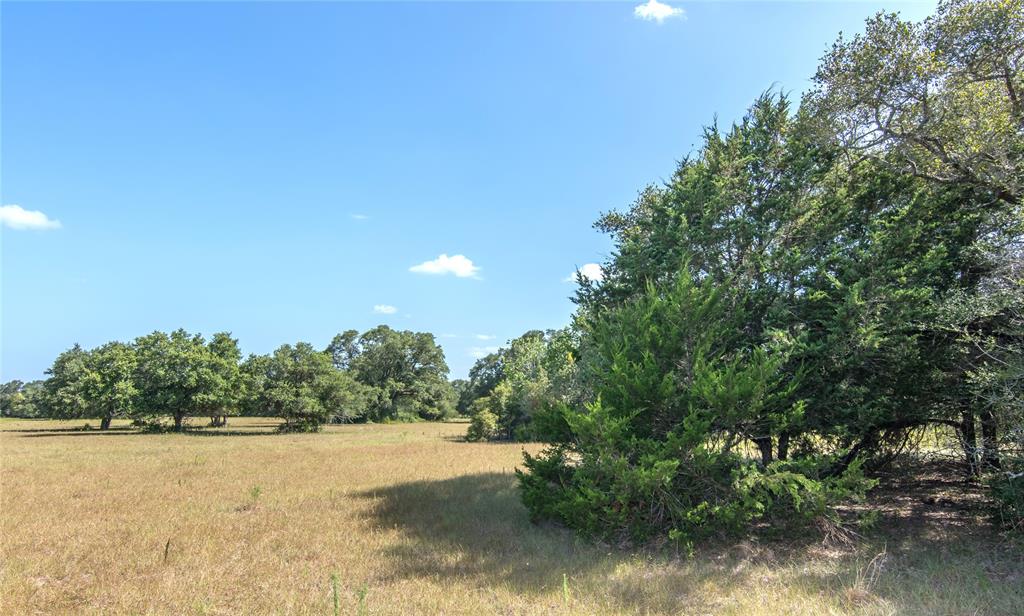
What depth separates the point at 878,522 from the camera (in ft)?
31.1

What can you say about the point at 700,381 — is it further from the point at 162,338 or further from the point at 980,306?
the point at 162,338

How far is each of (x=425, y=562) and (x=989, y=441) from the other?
34.7 ft

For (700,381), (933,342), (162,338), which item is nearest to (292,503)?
(700,381)

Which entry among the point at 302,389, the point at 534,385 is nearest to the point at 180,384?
the point at 302,389

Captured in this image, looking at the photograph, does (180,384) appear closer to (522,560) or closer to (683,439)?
(522,560)

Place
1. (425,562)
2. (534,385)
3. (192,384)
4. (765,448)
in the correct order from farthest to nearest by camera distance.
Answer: (192,384), (534,385), (765,448), (425,562)

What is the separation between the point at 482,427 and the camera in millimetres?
37094

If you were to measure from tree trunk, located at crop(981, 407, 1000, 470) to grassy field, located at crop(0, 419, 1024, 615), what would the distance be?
1.37 m

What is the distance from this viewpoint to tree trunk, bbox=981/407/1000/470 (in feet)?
24.6

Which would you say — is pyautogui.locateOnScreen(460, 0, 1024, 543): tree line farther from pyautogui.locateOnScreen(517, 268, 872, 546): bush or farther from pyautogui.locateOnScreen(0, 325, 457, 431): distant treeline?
pyautogui.locateOnScreen(0, 325, 457, 431): distant treeline

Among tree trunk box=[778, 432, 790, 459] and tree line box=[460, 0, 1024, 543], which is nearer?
tree line box=[460, 0, 1024, 543]

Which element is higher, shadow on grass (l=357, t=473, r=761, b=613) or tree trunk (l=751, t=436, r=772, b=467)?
tree trunk (l=751, t=436, r=772, b=467)

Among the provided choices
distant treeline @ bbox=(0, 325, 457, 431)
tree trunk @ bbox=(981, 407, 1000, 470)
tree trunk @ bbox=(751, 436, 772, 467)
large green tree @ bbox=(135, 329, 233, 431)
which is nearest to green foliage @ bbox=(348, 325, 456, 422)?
distant treeline @ bbox=(0, 325, 457, 431)

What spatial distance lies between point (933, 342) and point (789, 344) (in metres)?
3.21
